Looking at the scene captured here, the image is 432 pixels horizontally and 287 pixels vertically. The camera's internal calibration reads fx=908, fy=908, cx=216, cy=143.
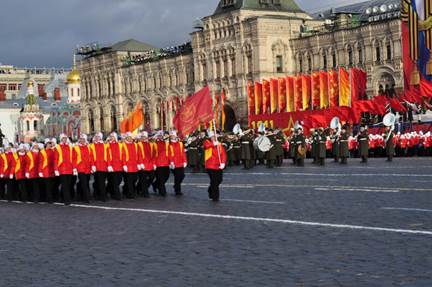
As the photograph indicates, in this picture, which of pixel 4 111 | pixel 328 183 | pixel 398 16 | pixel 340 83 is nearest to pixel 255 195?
pixel 328 183

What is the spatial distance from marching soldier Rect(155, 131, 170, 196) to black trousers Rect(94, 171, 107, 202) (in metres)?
1.19

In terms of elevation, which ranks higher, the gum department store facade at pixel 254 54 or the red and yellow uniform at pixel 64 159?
the gum department store facade at pixel 254 54

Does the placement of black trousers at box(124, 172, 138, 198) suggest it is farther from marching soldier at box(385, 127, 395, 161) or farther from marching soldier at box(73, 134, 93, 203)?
marching soldier at box(385, 127, 395, 161)

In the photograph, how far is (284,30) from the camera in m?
66.8

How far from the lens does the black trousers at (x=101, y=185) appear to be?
64.6 feet

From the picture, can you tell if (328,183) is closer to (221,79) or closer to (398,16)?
(398,16)

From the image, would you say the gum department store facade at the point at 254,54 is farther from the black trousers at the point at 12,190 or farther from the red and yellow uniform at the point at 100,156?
the red and yellow uniform at the point at 100,156

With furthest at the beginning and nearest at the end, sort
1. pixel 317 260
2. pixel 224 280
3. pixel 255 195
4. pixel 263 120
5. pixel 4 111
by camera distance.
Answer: pixel 4 111 < pixel 263 120 < pixel 255 195 < pixel 317 260 < pixel 224 280

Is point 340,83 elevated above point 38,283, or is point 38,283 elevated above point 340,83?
point 340,83

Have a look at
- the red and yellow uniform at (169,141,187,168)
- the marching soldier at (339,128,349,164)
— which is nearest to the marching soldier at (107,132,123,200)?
the red and yellow uniform at (169,141,187,168)

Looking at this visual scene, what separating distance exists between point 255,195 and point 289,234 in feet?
23.5

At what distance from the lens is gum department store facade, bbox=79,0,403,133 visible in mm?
58812

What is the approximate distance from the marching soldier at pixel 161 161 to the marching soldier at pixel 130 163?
46 cm

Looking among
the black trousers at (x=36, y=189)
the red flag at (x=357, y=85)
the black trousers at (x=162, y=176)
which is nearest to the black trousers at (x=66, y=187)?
the black trousers at (x=36, y=189)
